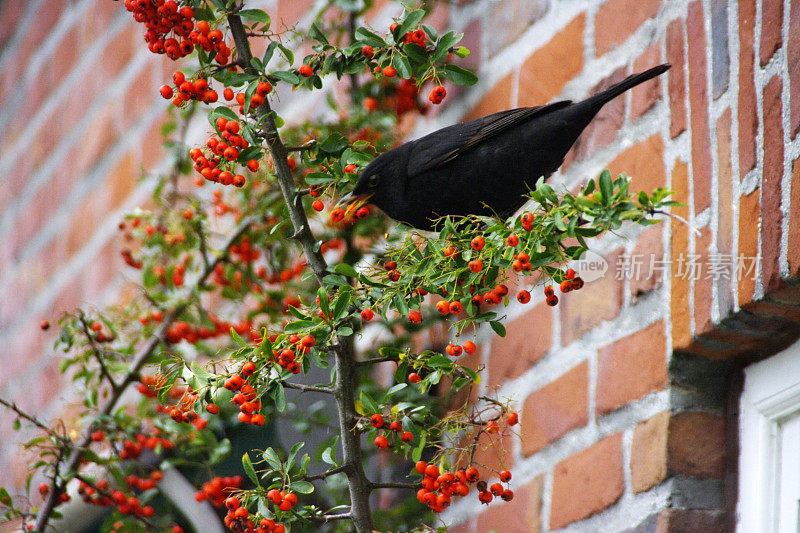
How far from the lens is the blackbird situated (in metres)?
1.40

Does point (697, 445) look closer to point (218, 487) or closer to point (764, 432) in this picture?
→ point (764, 432)

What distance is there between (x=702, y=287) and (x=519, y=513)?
0.60 metres

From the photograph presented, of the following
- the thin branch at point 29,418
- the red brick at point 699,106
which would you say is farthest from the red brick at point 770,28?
the thin branch at point 29,418

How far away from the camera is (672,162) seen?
1558mm

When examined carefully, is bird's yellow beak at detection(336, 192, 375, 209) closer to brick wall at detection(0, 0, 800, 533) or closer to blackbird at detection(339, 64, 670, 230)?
A: blackbird at detection(339, 64, 670, 230)

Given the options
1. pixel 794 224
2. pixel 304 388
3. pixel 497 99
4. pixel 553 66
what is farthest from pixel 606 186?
pixel 497 99

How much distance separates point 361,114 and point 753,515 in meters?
1.23

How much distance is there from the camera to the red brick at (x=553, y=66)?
6.21ft

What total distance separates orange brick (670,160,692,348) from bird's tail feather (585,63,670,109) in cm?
17

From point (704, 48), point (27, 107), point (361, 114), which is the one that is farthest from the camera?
point (27, 107)

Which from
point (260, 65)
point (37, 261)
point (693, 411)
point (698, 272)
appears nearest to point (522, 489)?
point (693, 411)

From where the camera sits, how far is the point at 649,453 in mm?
1472

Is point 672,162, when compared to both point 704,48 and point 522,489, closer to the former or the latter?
point 704,48

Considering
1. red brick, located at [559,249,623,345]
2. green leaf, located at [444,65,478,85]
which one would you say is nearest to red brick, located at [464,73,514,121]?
red brick, located at [559,249,623,345]
